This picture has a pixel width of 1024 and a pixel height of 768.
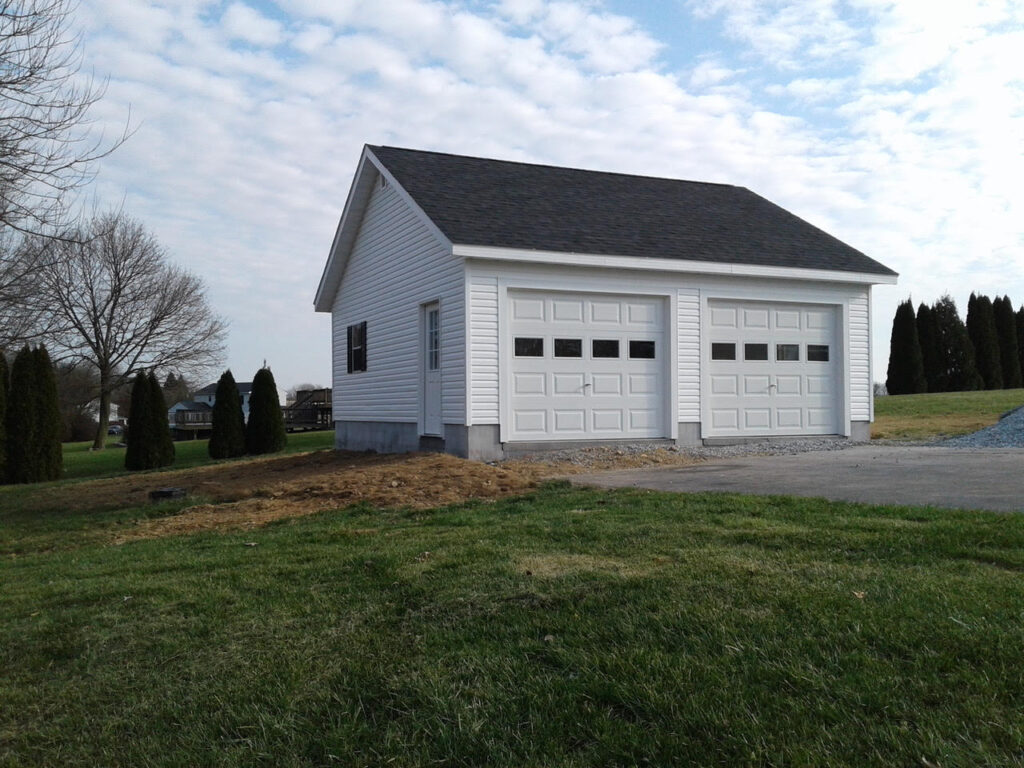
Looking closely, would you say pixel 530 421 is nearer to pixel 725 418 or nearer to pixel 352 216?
pixel 725 418

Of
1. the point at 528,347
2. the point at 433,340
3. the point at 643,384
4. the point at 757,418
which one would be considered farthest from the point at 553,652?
the point at 757,418

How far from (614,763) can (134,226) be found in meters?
40.2

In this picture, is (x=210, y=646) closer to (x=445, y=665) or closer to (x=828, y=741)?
(x=445, y=665)

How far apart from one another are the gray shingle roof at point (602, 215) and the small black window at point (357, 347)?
3878 millimetres

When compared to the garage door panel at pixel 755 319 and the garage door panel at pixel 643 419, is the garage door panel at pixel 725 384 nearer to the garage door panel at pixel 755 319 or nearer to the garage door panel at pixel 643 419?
the garage door panel at pixel 755 319

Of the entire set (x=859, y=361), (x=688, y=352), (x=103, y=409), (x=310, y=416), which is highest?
(x=688, y=352)

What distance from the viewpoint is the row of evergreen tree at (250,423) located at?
2472cm

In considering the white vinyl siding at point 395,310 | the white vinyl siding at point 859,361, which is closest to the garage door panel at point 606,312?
the white vinyl siding at point 395,310

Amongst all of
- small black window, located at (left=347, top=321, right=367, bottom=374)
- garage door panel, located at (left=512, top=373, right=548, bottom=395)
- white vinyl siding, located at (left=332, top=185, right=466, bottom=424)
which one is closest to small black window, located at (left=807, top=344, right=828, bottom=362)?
garage door panel, located at (left=512, top=373, right=548, bottom=395)

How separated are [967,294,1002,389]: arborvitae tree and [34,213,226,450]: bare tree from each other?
114 ft

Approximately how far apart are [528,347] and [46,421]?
46.1ft

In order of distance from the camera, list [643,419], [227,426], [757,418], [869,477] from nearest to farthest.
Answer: [869,477], [643,419], [757,418], [227,426]

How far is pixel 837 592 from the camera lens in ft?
14.1

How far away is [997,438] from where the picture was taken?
44.9 feet
